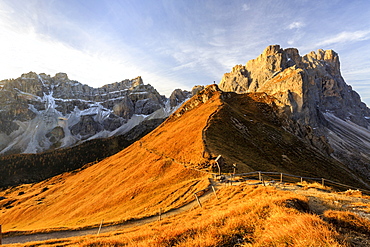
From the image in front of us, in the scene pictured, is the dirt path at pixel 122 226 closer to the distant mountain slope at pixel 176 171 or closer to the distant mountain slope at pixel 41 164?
the distant mountain slope at pixel 176 171

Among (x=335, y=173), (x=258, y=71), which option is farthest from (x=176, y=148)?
(x=258, y=71)

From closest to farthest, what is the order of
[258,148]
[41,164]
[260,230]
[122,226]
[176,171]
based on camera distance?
[260,230]
[122,226]
[176,171]
[258,148]
[41,164]

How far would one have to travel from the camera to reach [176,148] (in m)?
43.5

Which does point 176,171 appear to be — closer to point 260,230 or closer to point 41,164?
point 260,230

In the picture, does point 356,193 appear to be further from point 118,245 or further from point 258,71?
point 258,71

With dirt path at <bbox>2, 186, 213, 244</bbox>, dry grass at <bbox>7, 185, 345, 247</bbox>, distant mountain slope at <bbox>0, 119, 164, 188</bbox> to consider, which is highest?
dry grass at <bbox>7, 185, 345, 247</bbox>

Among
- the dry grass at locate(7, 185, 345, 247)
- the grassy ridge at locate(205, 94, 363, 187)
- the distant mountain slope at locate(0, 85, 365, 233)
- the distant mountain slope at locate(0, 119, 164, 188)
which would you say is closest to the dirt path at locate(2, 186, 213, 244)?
the distant mountain slope at locate(0, 85, 365, 233)

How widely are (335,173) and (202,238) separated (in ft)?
219

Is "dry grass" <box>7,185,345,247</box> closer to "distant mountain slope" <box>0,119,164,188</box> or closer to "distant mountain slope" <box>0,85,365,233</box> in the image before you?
"distant mountain slope" <box>0,85,365,233</box>

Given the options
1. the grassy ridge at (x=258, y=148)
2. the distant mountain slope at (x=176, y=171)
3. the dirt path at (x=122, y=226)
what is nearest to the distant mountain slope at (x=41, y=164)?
the distant mountain slope at (x=176, y=171)

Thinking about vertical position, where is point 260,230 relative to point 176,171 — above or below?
above

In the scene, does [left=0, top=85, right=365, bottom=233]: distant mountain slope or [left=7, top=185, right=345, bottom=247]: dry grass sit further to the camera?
[left=0, top=85, right=365, bottom=233]: distant mountain slope

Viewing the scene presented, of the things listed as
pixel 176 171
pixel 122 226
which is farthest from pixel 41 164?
pixel 122 226

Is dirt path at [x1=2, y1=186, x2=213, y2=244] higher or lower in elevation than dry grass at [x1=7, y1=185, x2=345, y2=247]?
lower
